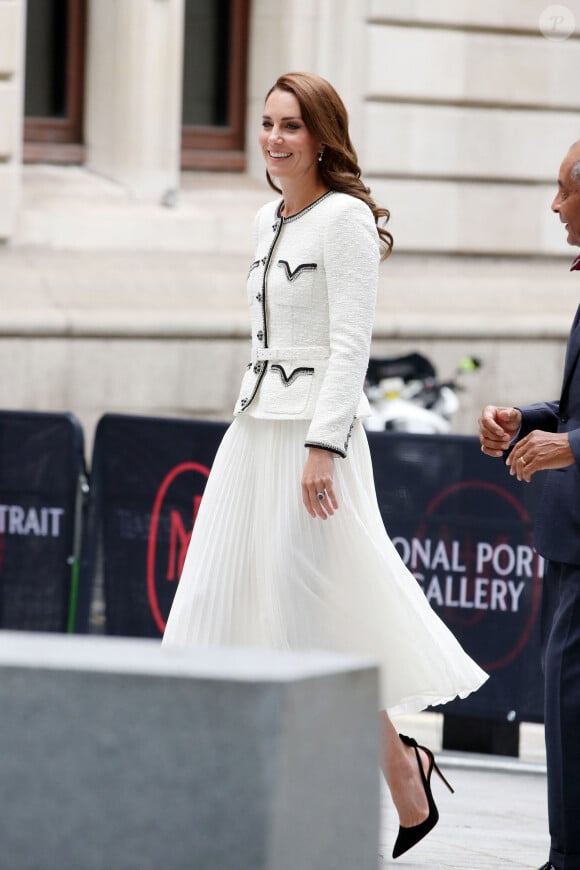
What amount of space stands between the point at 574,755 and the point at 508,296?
1031cm

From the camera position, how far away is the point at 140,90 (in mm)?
13648

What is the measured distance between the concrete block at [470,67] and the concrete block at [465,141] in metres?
0.12

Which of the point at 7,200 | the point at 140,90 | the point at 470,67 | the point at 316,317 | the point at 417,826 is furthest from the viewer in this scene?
the point at 470,67

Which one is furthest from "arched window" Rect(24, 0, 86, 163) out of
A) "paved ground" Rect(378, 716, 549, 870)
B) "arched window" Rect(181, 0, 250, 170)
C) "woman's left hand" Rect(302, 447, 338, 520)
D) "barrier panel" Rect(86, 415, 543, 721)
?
"woman's left hand" Rect(302, 447, 338, 520)

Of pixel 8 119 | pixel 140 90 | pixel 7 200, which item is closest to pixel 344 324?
pixel 7 200

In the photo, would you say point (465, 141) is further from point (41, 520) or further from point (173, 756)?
point (173, 756)

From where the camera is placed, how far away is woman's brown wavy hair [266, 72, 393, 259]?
15.2 ft

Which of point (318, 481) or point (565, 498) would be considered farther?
point (318, 481)

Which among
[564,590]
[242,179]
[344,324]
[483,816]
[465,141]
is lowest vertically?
[483,816]

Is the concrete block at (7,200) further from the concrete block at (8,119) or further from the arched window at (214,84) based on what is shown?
the arched window at (214,84)

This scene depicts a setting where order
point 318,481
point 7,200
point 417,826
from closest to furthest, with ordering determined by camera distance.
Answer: point 318,481
point 417,826
point 7,200

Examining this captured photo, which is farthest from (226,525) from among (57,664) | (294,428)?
(57,664)

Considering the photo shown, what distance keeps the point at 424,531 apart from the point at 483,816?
4.90ft

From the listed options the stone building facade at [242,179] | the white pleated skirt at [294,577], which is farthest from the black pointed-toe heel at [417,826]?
the stone building facade at [242,179]
